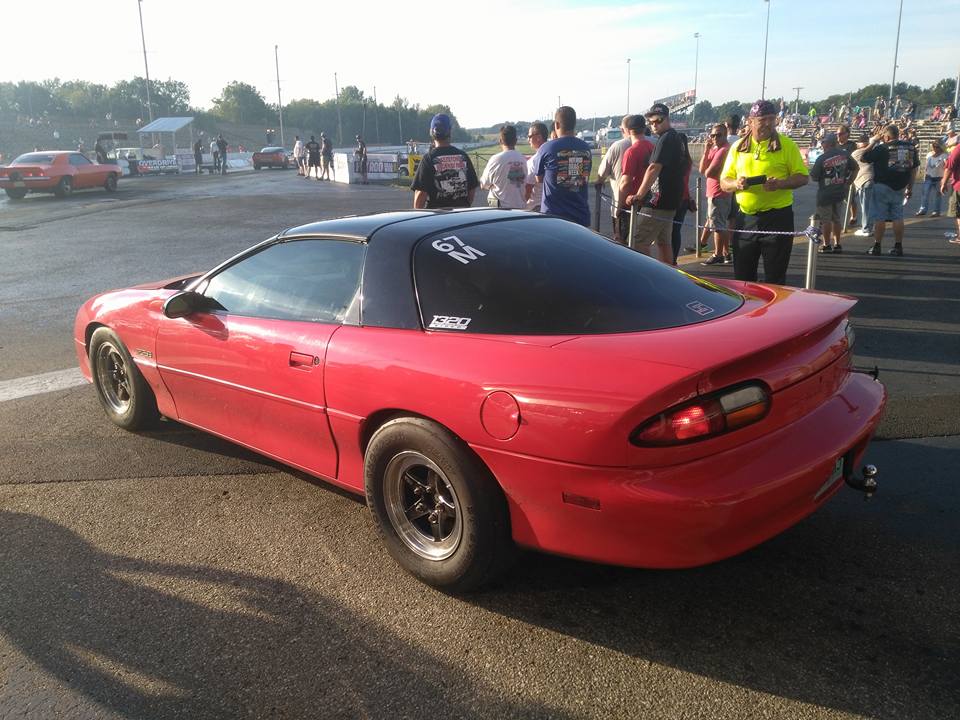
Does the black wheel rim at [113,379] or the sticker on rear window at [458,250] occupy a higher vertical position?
the sticker on rear window at [458,250]

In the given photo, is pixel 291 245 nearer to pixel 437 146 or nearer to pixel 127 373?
pixel 127 373

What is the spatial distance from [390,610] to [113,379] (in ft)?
9.39

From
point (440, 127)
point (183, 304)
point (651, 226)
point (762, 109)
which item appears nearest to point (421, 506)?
point (183, 304)

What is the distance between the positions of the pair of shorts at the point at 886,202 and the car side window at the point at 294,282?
934 centimetres

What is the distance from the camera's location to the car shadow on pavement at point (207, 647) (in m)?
2.33

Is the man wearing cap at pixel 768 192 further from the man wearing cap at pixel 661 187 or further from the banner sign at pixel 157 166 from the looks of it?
the banner sign at pixel 157 166

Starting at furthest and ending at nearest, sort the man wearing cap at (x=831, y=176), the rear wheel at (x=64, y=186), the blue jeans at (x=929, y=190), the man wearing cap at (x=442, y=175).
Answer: the rear wheel at (x=64, y=186)
the blue jeans at (x=929, y=190)
the man wearing cap at (x=831, y=176)
the man wearing cap at (x=442, y=175)

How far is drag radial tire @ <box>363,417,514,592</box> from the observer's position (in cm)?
268

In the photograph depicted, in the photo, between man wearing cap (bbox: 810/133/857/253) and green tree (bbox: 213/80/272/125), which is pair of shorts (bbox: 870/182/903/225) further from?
green tree (bbox: 213/80/272/125)

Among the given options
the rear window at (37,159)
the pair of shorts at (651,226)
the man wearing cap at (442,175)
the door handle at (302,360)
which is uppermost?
the rear window at (37,159)

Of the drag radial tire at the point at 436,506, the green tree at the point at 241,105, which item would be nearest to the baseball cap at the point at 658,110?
the drag radial tire at the point at 436,506

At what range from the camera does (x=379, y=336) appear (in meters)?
3.07

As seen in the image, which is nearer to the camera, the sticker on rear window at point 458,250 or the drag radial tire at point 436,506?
the drag radial tire at point 436,506

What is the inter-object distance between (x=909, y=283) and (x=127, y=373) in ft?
26.8
